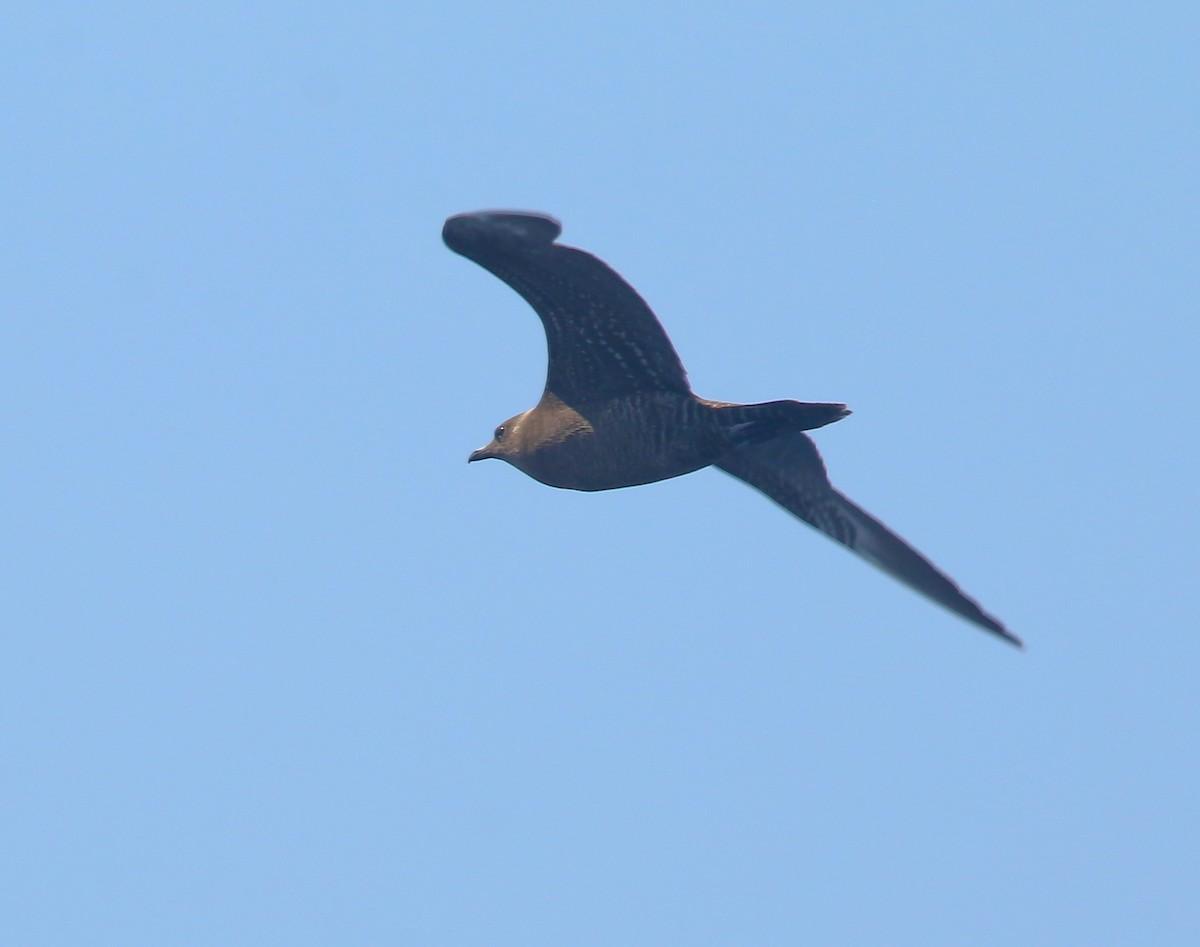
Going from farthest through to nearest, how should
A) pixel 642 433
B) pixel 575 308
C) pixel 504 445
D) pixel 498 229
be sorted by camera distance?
pixel 504 445, pixel 642 433, pixel 575 308, pixel 498 229

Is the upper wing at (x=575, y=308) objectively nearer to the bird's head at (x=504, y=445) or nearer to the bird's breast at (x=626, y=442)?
the bird's breast at (x=626, y=442)

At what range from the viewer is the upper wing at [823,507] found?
13.0 m

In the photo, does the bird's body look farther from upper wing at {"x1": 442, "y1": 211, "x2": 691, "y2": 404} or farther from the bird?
upper wing at {"x1": 442, "y1": 211, "x2": 691, "y2": 404}

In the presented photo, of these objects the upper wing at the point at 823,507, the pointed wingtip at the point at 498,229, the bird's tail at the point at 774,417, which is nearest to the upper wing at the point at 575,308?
the pointed wingtip at the point at 498,229

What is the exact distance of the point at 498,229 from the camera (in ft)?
34.9

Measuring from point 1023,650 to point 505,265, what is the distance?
462 cm

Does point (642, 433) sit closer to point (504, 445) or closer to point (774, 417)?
point (774, 417)

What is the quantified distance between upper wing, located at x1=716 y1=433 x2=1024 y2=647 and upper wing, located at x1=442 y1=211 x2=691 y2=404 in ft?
4.73

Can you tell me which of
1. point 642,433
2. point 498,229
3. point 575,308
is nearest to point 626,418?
point 642,433

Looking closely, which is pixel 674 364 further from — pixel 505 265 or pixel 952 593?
pixel 952 593

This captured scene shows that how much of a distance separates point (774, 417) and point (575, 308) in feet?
5.05

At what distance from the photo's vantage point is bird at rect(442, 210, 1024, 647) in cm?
1095

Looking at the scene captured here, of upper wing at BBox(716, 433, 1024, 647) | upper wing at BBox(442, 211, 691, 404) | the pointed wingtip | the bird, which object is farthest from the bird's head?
the pointed wingtip

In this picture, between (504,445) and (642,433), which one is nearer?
(642,433)
